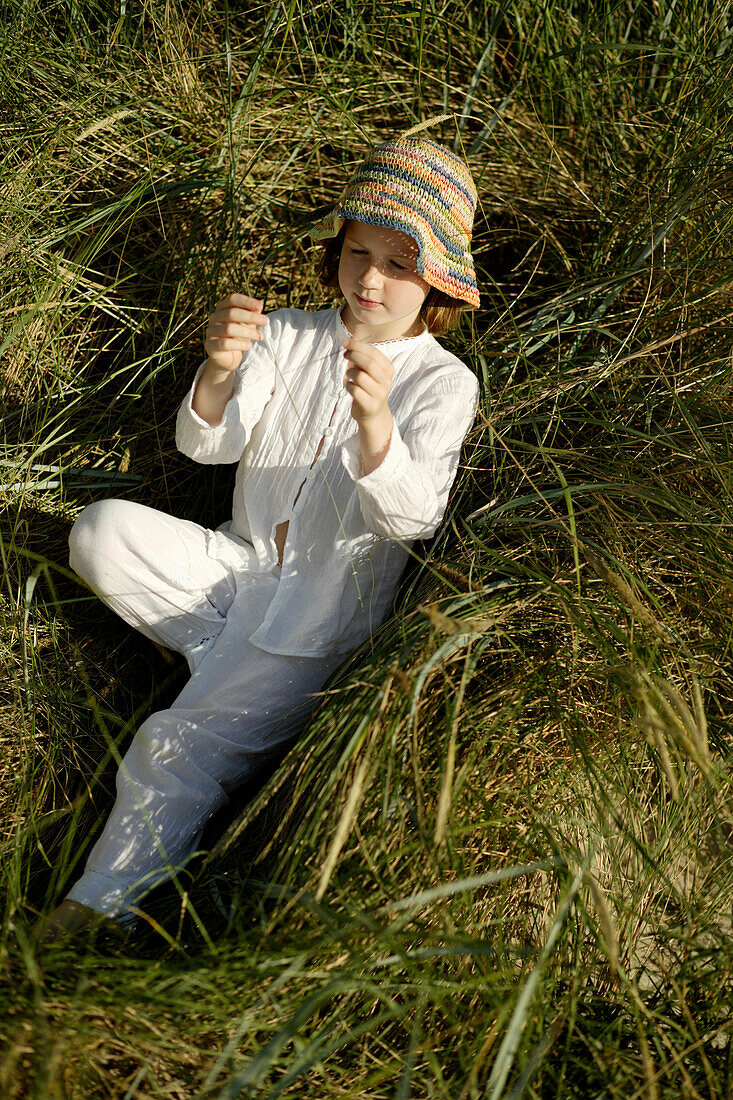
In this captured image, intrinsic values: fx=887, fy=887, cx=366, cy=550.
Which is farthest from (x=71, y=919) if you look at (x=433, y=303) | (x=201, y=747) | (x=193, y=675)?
(x=433, y=303)

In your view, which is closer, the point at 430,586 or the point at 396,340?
the point at 430,586

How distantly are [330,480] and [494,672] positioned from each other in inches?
19.1

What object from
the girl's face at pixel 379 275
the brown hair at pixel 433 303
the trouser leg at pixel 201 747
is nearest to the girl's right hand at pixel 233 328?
the girl's face at pixel 379 275

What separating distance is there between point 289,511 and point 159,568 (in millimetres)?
273

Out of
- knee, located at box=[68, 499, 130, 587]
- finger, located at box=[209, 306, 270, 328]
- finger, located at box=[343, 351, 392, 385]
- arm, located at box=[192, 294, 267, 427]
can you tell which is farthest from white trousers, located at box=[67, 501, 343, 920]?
finger, located at box=[343, 351, 392, 385]

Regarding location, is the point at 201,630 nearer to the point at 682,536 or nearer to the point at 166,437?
the point at 166,437

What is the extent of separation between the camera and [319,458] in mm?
1741

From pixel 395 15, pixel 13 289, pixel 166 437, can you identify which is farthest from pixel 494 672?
pixel 395 15

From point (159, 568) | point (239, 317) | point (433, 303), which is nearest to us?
point (239, 317)

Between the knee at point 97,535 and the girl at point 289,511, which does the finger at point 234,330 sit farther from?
the knee at point 97,535

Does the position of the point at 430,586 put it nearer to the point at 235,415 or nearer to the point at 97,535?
the point at 235,415

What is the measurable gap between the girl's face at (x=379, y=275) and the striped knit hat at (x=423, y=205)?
3 cm

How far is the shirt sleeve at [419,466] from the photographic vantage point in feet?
5.00

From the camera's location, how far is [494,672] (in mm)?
1574
